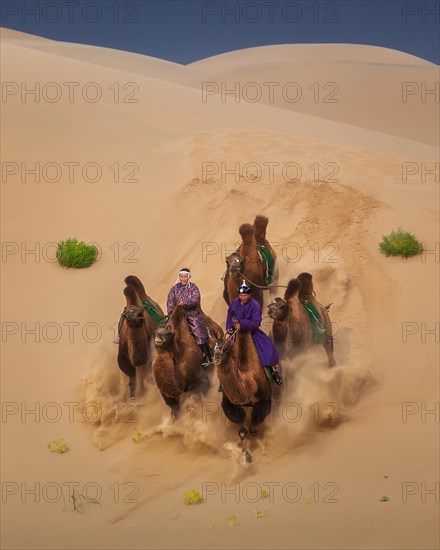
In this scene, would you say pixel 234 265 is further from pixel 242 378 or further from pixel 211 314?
pixel 242 378

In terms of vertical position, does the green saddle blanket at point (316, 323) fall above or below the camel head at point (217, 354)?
above

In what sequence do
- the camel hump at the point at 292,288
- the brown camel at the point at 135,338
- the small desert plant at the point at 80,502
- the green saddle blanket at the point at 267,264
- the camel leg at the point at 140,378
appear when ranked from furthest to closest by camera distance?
the green saddle blanket at the point at 267,264 → the camel leg at the point at 140,378 → the camel hump at the point at 292,288 → the brown camel at the point at 135,338 → the small desert plant at the point at 80,502

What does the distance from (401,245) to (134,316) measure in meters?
5.24

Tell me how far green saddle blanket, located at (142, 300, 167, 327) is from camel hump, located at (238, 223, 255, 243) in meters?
1.69

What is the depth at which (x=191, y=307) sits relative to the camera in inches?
362

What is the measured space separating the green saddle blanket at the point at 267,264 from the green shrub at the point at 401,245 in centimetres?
235

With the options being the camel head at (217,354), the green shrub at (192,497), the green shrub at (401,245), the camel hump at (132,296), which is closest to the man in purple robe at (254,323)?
the camel head at (217,354)

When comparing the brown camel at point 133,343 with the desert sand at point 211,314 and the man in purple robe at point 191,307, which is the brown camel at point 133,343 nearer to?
the desert sand at point 211,314

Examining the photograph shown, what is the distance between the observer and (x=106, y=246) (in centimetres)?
1380

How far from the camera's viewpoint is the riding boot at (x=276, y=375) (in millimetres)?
8309

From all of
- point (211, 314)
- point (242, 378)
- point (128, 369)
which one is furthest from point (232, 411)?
point (211, 314)

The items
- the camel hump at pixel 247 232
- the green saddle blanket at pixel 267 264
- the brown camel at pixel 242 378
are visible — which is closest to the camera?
the brown camel at pixel 242 378

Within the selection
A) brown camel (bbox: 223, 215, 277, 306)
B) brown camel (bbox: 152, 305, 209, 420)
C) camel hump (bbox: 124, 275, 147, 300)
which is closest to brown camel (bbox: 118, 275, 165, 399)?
camel hump (bbox: 124, 275, 147, 300)

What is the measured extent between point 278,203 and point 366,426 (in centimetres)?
566
